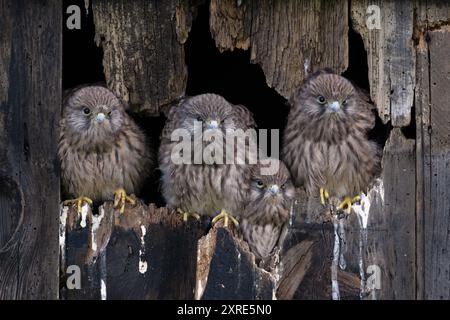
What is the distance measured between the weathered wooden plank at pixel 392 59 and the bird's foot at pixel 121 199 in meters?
1.72

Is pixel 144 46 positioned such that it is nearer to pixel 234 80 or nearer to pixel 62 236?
pixel 62 236

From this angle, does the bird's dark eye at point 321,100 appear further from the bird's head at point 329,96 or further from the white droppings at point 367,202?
the white droppings at point 367,202

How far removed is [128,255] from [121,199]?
2.02 ft

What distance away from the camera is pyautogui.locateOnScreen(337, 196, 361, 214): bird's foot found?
697 cm

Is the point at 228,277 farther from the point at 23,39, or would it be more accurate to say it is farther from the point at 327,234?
the point at 23,39

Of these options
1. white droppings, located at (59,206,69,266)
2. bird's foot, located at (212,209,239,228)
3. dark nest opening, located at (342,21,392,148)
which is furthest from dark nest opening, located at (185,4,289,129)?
white droppings, located at (59,206,69,266)

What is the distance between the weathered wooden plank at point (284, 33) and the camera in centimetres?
720

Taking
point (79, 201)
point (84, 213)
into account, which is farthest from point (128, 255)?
point (79, 201)

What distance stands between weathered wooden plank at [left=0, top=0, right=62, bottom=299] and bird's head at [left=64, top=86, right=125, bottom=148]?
0.41m

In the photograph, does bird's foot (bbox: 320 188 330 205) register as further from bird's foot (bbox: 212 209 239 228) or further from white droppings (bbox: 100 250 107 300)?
white droppings (bbox: 100 250 107 300)

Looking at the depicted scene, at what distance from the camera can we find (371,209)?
22.7 ft

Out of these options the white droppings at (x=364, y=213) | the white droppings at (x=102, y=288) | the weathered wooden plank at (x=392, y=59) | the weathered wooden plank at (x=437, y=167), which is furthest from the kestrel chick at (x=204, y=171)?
the weathered wooden plank at (x=437, y=167)

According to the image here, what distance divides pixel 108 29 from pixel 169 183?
1118 millimetres

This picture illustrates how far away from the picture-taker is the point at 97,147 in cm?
748
